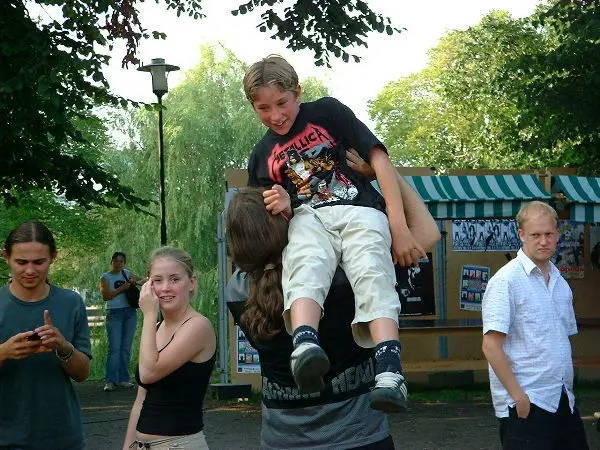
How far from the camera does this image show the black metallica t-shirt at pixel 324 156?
3676 mm

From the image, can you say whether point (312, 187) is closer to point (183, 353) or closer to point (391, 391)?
point (391, 391)

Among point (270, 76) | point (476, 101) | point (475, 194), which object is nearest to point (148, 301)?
point (270, 76)

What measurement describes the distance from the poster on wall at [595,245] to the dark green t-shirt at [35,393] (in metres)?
12.5

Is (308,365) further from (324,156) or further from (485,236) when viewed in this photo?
(485,236)

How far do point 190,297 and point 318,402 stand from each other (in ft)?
5.57

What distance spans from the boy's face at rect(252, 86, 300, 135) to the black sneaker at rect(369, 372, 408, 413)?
926 mm

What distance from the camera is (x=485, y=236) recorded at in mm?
16172

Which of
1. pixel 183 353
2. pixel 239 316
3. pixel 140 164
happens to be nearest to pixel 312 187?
pixel 239 316

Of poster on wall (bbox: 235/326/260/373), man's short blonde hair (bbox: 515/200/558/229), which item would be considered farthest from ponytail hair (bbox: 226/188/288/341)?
poster on wall (bbox: 235/326/260/373)

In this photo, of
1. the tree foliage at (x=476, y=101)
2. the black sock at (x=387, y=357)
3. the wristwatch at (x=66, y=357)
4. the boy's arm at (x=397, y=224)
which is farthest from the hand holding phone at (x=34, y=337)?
the tree foliage at (x=476, y=101)

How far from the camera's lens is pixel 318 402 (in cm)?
331

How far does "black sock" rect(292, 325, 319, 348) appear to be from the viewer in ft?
10.2

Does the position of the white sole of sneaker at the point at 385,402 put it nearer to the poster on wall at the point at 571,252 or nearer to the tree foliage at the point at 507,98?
the poster on wall at the point at 571,252

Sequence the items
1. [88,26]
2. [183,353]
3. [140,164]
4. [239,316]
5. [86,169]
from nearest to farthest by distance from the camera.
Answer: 1. [239,316]
2. [183,353]
3. [88,26]
4. [86,169]
5. [140,164]
